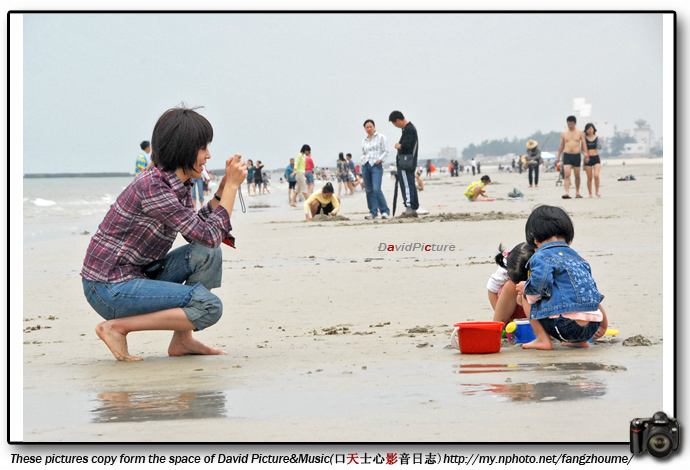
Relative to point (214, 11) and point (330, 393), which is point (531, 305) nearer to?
point (330, 393)

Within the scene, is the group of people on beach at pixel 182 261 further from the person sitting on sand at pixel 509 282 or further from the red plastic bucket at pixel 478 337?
the red plastic bucket at pixel 478 337

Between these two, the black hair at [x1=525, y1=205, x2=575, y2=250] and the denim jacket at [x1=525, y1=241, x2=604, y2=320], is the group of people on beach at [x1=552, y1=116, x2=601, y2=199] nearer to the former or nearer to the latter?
the black hair at [x1=525, y1=205, x2=575, y2=250]

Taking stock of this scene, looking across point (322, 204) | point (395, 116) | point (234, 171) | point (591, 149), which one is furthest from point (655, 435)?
point (591, 149)

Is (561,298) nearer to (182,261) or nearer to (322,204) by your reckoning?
(182,261)

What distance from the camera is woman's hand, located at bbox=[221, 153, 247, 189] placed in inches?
145

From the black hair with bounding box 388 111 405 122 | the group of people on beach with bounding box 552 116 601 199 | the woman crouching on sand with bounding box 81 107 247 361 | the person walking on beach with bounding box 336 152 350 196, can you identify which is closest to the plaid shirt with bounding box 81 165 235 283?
the woman crouching on sand with bounding box 81 107 247 361

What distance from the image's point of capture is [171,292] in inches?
146

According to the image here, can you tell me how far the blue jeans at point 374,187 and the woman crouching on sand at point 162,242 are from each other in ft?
28.2

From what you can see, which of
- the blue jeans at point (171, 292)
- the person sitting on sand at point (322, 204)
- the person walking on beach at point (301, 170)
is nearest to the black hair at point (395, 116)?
the person sitting on sand at point (322, 204)

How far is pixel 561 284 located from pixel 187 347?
173cm

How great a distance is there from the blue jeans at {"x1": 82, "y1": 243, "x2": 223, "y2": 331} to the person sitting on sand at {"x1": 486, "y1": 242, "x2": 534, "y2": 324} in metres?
1.41

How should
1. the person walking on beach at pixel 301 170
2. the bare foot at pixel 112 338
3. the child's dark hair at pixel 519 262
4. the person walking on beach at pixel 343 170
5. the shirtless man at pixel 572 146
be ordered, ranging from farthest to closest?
the person walking on beach at pixel 343 170
the person walking on beach at pixel 301 170
the shirtless man at pixel 572 146
the child's dark hair at pixel 519 262
the bare foot at pixel 112 338

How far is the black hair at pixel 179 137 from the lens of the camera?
3611mm

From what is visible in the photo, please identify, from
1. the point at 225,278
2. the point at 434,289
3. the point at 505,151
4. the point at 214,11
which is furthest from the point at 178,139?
the point at 505,151
